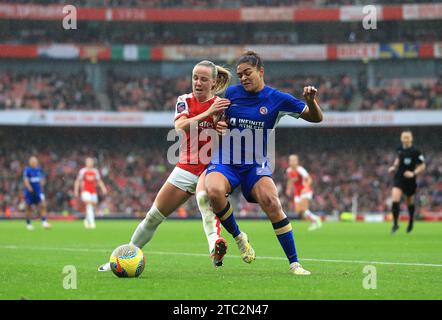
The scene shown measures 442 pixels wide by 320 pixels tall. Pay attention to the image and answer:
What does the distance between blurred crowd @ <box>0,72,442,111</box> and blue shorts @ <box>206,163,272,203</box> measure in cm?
3663

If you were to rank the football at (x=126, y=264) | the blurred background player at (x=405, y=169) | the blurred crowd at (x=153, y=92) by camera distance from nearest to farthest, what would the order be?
the football at (x=126, y=264)
the blurred background player at (x=405, y=169)
the blurred crowd at (x=153, y=92)

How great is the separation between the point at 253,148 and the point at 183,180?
2.88ft

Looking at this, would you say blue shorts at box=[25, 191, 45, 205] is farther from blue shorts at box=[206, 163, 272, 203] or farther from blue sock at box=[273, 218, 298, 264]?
blue sock at box=[273, 218, 298, 264]

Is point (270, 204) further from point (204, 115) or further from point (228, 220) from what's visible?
point (204, 115)

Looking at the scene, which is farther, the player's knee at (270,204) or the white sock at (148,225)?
the white sock at (148,225)

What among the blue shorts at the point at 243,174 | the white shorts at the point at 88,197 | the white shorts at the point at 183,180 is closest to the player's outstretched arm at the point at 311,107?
the blue shorts at the point at 243,174

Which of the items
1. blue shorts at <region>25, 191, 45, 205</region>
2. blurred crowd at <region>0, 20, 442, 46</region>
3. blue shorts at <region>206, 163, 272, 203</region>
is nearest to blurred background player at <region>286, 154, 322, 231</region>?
blue shorts at <region>25, 191, 45, 205</region>

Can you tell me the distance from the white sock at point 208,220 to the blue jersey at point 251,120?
0.53m

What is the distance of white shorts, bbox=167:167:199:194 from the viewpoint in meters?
9.41

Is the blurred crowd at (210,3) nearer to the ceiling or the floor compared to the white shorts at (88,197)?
nearer to the ceiling

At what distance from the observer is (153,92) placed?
47562 millimetres

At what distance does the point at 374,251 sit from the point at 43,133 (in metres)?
35.6

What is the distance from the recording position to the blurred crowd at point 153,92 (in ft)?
150

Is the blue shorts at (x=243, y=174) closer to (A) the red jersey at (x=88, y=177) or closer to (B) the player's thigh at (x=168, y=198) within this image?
(B) the player's thigh at (x=168, y=198)
